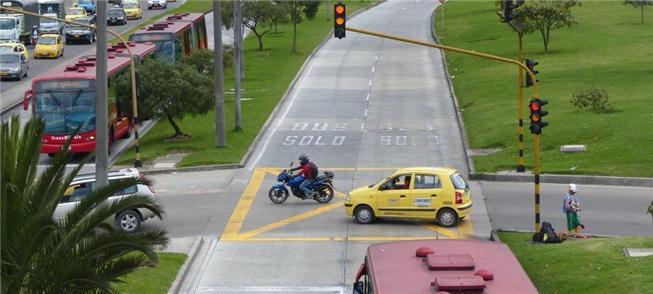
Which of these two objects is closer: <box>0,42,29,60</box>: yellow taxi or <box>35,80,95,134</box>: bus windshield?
<box>35,80,95,134</box>: bus windshield

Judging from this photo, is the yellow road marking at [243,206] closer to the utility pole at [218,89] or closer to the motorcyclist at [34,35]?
the utility pole at [218,89]

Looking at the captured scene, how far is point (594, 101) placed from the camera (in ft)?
149

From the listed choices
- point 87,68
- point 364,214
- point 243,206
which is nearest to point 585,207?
point 364,214

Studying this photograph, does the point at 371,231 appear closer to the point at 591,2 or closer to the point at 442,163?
the point at 442,163

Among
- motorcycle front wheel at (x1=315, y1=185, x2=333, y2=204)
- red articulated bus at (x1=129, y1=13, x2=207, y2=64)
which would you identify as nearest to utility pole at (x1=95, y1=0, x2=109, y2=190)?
motorcycle front wheel at (x1=315, y1=185, x2=333, y2=204)

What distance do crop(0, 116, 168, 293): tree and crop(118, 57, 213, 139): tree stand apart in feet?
95.8

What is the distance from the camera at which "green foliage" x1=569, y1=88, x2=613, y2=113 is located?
45.3 m

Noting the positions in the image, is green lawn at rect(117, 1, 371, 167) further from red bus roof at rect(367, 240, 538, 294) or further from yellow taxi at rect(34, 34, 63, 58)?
red bus roof at rect(367, 240, 538, 294)

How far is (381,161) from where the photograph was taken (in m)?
41.1

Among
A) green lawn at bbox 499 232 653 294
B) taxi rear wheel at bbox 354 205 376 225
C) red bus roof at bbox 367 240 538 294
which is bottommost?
taxi rear wheel at bbox 354 205 376 225

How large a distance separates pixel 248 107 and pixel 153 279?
31015 mm

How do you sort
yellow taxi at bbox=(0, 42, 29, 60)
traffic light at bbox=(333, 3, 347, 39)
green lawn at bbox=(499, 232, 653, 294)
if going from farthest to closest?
yellow taxi at bbox=(0, 42, 29, 60)
traffic light at bbox=(333, 3, 347, 39)
green lawn at bbox=(499, 232, 653, 294)

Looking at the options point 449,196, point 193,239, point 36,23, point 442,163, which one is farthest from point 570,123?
point 36,23

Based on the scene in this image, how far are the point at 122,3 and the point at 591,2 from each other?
128ft
